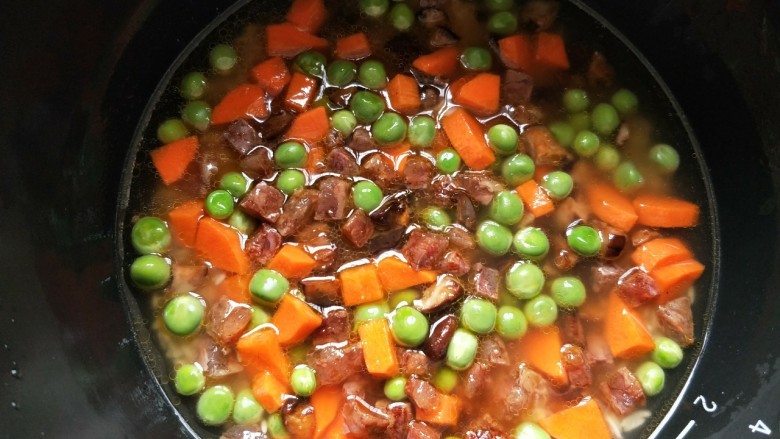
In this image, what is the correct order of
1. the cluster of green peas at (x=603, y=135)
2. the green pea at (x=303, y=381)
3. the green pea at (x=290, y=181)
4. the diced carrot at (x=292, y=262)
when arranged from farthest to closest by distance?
1. the cluster of green peas at (x=603, y=135)
2. the green pea at (x=290, y=181)
3. the diced carrot at (x=292, y=262)
4. the green pea at (x=303, y=381)

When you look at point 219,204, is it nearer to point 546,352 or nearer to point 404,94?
point 404,94

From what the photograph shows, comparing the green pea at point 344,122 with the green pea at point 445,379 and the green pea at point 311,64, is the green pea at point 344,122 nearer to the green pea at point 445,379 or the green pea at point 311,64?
the green pea at point 311,64

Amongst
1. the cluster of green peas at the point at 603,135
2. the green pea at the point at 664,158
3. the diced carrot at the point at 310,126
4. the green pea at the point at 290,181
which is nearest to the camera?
the green pea at the point at 290,181

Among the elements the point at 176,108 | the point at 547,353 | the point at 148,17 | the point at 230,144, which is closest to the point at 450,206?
the point at 547,353

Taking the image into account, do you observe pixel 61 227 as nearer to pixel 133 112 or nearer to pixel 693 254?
A: pixel 133 112

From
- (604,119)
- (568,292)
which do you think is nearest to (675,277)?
(568,292)

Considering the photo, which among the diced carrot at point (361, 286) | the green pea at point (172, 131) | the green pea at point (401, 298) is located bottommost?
the green pea at point (401, 298)

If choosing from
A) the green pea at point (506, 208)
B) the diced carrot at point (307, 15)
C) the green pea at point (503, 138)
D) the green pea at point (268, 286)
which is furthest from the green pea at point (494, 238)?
the diced carrot at point (307, 15)
